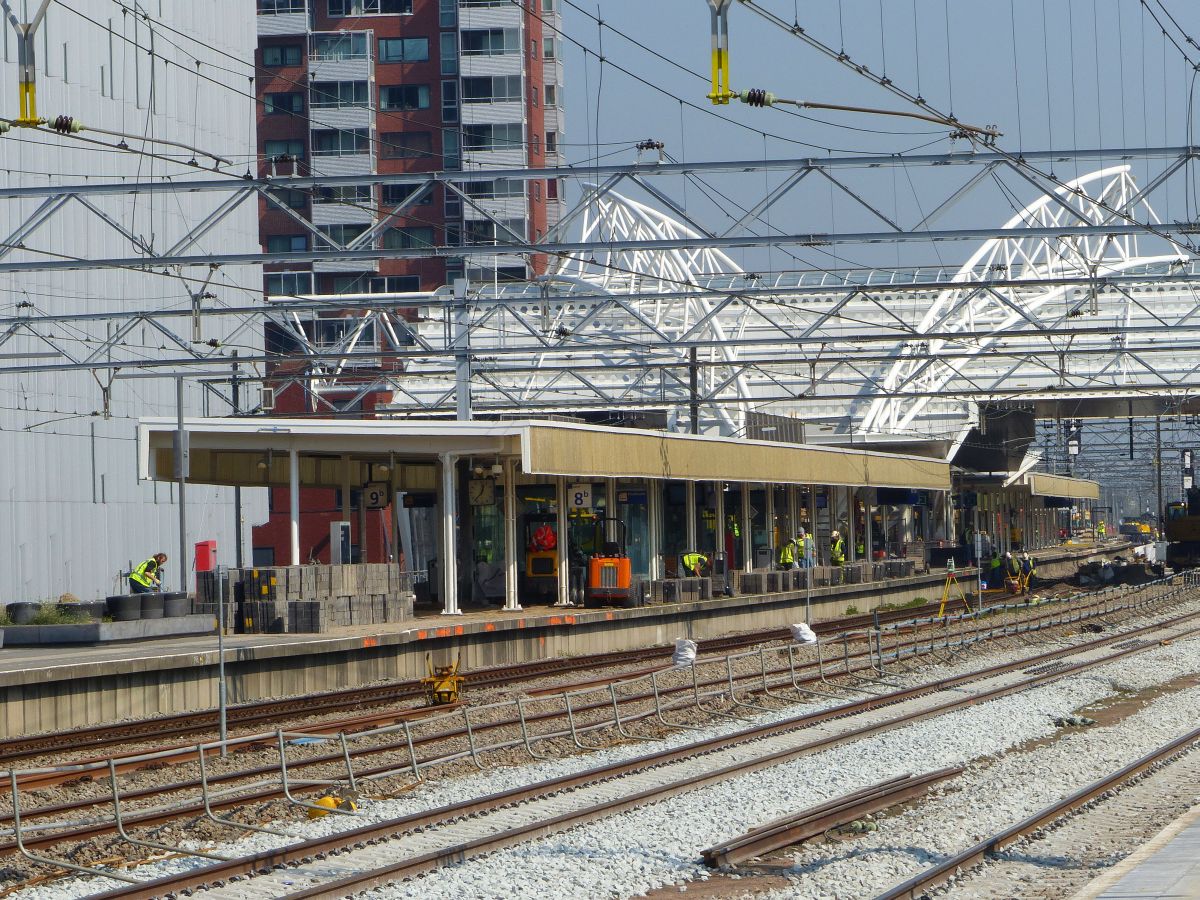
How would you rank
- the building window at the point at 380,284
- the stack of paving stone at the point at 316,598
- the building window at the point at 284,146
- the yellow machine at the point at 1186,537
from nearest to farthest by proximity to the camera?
the stack of paving stone at the point at 316,598, the yellow machine at the point at 1186,537, the building window at the point at 380,284, the building window at the point at 284,146

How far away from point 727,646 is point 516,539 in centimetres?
502

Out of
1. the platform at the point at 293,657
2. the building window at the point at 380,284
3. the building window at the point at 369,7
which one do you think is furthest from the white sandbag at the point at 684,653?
the building window at the point at 369,7

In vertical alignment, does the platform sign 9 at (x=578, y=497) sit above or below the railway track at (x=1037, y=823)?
above

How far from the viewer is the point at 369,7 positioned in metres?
83.6

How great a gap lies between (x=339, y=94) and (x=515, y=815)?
73.4m

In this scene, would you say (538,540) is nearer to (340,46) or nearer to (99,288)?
(99,288)

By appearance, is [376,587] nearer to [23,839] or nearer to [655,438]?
[655,438]

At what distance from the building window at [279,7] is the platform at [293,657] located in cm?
5740

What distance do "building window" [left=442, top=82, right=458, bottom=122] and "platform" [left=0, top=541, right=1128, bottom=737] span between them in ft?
178

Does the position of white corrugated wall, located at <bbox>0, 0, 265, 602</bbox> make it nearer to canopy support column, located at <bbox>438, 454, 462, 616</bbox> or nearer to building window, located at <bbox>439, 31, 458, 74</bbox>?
canopy support column, located at <bbox>438, 454, 462, 616</bbox>

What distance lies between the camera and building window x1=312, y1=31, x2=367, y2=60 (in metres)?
81.8

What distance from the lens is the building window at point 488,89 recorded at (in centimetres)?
8125

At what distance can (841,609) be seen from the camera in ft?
132

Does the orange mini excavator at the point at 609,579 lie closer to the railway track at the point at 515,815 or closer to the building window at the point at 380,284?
the railway track at the point at 515,815
